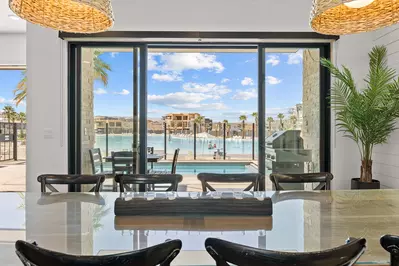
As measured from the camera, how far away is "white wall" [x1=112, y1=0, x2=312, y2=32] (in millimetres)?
3953

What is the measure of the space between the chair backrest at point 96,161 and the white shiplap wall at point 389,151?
371cm

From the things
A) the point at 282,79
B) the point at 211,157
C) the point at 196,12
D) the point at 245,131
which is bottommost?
the point at 211,157

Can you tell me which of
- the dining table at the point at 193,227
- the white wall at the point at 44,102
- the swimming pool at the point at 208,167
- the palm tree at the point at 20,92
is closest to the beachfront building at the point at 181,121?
the swimming pool at the point at 208,167

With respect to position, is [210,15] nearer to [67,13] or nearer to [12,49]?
[67,13]

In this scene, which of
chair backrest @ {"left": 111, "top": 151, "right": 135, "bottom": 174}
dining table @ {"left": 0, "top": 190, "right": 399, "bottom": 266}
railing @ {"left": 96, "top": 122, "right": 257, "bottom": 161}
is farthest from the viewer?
railing @ {"left": 96, "top": 122, "right": 257, "bottom": 161}

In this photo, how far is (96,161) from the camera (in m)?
4.33

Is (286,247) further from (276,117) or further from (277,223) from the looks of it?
(276,117)

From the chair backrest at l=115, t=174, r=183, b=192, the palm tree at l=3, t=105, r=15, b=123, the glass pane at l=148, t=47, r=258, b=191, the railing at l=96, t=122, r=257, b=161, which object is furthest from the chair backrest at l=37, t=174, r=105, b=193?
the railing at l=96, t=122, r=257, b=161

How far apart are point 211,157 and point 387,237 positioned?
8322 mm

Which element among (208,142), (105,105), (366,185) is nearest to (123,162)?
(105,105)

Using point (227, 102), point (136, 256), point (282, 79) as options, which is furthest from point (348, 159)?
point (227, 102)

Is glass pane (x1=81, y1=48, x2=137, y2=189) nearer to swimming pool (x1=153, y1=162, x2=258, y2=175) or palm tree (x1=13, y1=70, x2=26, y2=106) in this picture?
palm tree (x1=13, y1=70, x2=26, y2=106)

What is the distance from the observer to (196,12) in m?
3.98

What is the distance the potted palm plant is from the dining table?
1537 mm
